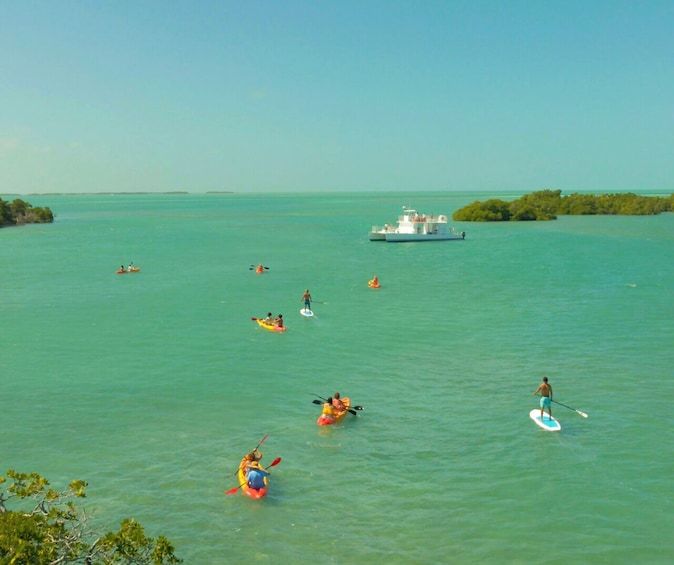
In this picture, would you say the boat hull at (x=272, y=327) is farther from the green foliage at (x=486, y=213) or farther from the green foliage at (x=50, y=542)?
the green foliage at (x=486, y=213)

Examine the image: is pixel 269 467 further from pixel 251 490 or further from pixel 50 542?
pixel 50 542

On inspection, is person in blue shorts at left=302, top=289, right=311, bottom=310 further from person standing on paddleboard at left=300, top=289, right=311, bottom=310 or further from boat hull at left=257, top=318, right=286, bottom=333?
boat hull at left=257, top=318, right=286, bottom=333

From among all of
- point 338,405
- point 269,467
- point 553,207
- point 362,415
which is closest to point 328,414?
point 338,405

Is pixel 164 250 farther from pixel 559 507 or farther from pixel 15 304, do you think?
pixel 559 507

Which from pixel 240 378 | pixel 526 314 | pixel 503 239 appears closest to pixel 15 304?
pixel 240 378

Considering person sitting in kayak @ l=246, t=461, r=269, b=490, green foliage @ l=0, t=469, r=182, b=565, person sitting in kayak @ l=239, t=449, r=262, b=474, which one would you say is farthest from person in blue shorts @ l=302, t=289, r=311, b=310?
green foliage @ l=0, t=469, r=182, b=565
